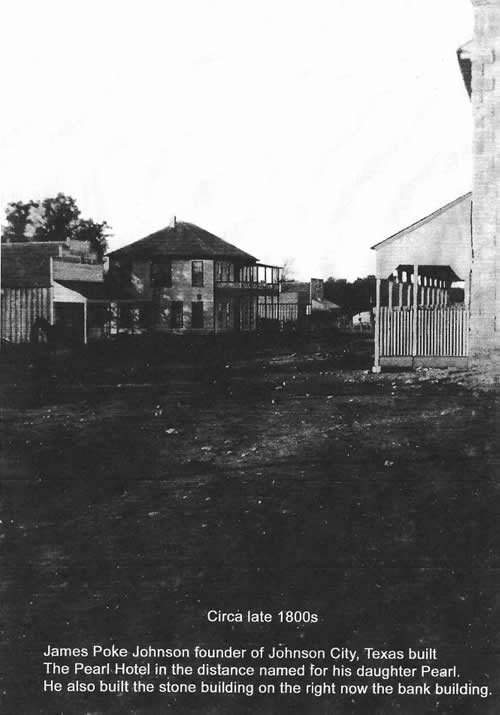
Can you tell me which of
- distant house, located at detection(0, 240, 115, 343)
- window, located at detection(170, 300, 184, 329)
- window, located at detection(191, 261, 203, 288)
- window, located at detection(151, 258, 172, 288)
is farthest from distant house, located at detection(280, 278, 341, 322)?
distant house, located at detection(0, 240, 115, 343)

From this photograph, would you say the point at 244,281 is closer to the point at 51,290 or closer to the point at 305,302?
the point at 305,302

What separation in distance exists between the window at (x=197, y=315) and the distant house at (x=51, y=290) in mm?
13295

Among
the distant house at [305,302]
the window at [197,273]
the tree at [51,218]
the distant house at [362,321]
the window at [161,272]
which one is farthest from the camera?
the distant house at [362,321]

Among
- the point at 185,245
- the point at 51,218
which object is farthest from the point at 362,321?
the point at 51,218

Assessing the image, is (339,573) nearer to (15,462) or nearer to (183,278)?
(15,462)

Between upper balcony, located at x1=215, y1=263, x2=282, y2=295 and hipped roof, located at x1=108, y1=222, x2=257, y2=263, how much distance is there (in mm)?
801

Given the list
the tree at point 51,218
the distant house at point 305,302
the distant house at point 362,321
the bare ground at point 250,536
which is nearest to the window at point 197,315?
the distant house at point 305,302

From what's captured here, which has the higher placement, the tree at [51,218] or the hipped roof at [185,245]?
the hipped roof at [185,245]

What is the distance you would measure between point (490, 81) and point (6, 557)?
35.8 feet

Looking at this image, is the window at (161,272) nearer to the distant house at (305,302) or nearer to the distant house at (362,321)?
the distant house at (305,302)

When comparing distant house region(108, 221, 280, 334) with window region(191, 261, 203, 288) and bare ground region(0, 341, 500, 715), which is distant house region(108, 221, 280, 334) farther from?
bare ground region(0, 341, 500, 715)

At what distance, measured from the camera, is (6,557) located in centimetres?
527

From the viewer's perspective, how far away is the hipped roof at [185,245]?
113 ft

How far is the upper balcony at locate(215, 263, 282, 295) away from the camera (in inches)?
1474
